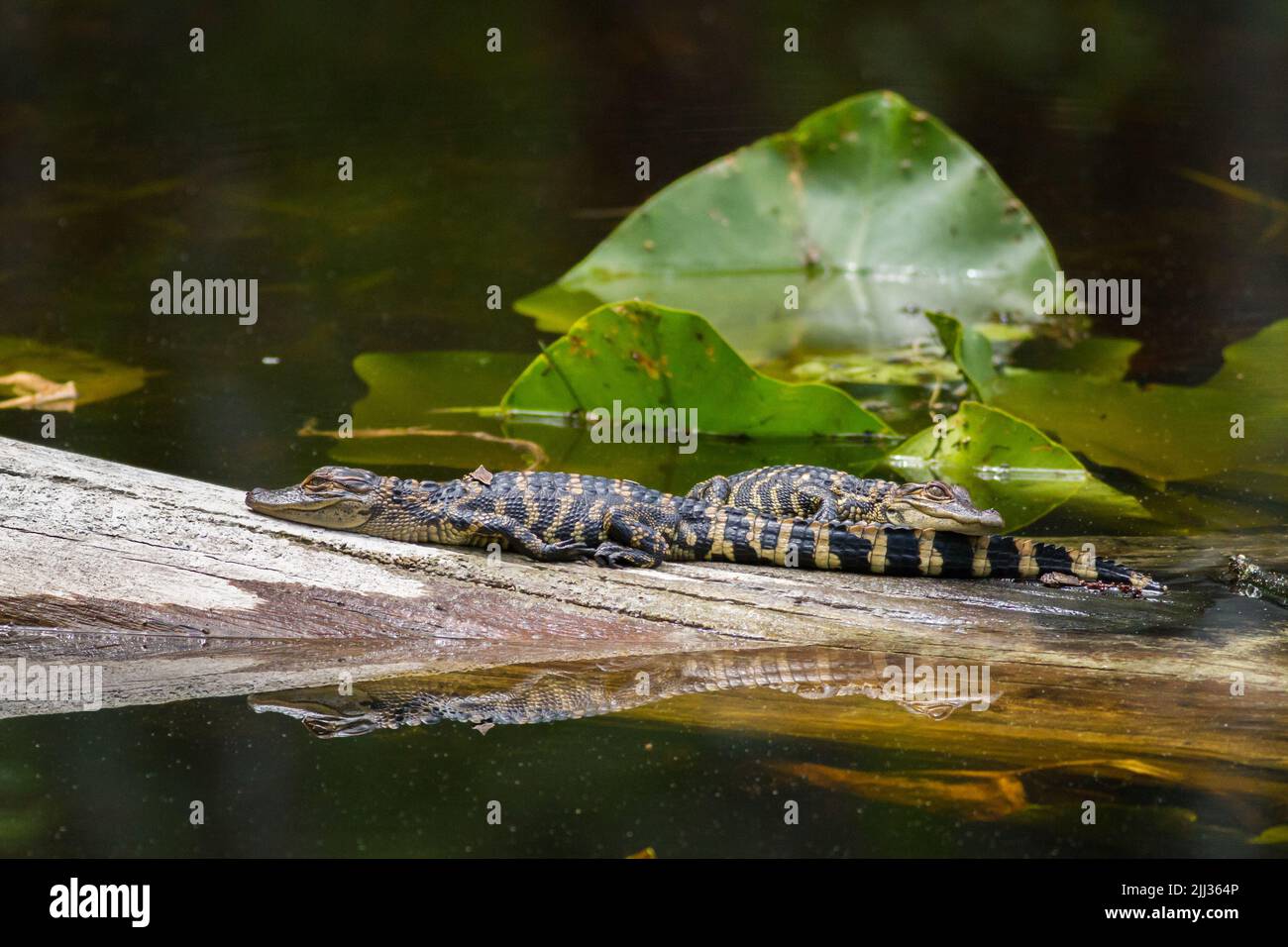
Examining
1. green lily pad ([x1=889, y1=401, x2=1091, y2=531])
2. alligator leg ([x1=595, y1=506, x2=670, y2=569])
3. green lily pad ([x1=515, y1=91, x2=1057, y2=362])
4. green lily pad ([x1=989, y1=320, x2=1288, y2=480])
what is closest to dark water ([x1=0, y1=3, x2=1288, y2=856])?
green lily pad ([x1=989, y1=320, x2=1288, y2=480])

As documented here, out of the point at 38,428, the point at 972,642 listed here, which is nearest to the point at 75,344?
the point at 38,428

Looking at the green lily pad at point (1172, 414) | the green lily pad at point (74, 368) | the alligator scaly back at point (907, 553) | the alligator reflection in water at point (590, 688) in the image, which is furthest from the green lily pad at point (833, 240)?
the alligator reflection in water at point (590, 688)

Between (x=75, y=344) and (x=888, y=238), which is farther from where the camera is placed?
(x=888, y=238)

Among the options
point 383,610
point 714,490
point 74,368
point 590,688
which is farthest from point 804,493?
point 74,368

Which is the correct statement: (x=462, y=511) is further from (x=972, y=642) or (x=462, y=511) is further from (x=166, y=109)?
(x=166, y=109)

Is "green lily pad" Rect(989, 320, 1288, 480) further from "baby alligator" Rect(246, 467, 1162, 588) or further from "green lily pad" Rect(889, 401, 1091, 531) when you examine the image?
"baby alligator" Rect(246, 467, 1162, 588)

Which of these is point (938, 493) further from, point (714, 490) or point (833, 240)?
point (833, 240)

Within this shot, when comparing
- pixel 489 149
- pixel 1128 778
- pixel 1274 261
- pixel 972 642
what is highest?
pixel 489 149
